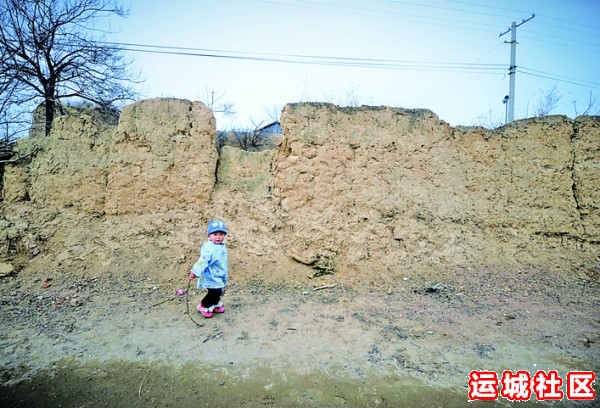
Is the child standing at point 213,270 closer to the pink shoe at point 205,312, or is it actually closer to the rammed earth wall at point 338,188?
the pink shoe at point 205,312

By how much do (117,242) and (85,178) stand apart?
3.79 feet

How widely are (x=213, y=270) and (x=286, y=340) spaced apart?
107 cm

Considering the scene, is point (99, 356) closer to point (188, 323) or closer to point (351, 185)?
point (188, 323)

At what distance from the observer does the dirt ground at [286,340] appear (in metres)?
2.31

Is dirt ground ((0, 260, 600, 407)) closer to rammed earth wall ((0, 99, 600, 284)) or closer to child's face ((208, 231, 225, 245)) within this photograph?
rammed earth wall ((0, 99, 600, 284))

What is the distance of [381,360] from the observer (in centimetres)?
272

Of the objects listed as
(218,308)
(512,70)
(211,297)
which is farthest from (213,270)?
(512,70)

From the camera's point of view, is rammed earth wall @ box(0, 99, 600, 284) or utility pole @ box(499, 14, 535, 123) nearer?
rammed earth wall @ box(0, 99, 600, 284)

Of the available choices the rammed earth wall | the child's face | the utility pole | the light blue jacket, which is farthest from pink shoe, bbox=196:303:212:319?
the utility pole

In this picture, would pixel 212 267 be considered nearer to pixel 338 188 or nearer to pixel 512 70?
pixel 338 188

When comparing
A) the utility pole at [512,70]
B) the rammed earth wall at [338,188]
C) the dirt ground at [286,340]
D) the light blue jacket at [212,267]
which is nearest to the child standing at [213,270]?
the light blue jacket at [212,267]

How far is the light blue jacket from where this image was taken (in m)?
3.39

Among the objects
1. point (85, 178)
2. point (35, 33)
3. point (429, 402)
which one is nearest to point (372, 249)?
point (429, 402)

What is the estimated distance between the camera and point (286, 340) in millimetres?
3012
